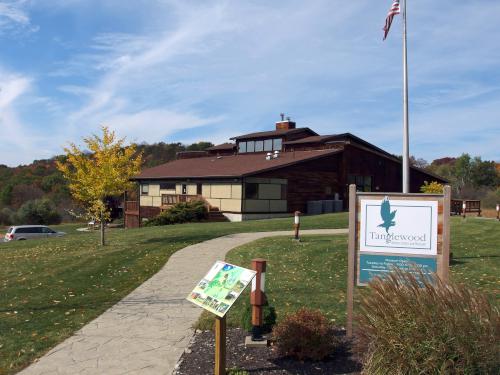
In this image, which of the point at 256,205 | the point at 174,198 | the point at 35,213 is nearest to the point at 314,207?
the point at 256,205

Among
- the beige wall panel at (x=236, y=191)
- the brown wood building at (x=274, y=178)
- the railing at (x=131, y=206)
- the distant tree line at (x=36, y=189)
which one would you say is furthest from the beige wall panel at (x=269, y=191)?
the distant tree line at (x=36, y=189)

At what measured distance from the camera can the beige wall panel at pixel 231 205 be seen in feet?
99.0

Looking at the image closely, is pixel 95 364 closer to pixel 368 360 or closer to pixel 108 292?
pixel 368 360

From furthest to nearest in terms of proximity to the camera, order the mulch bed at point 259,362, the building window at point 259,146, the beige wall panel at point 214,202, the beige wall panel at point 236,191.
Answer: the building window at point 259,146, the beige wall panel at point 214,202, the beige wall panel at point 236,191, the mulch bed at point 259,362

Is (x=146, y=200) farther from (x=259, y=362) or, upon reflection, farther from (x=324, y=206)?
(x=259, y=362)

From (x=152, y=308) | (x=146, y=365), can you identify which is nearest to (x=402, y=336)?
(x=146, y=365)

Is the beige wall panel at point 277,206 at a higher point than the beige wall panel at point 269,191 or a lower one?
lower

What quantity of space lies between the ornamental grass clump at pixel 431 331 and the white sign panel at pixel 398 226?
147 cm

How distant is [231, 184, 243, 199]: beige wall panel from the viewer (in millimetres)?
30016

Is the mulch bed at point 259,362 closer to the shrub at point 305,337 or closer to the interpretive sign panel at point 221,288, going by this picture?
the shrub at point 305,337

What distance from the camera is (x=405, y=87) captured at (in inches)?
610

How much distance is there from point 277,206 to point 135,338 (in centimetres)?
2561

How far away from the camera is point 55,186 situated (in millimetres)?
69438

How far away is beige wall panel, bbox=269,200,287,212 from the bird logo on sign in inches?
988
